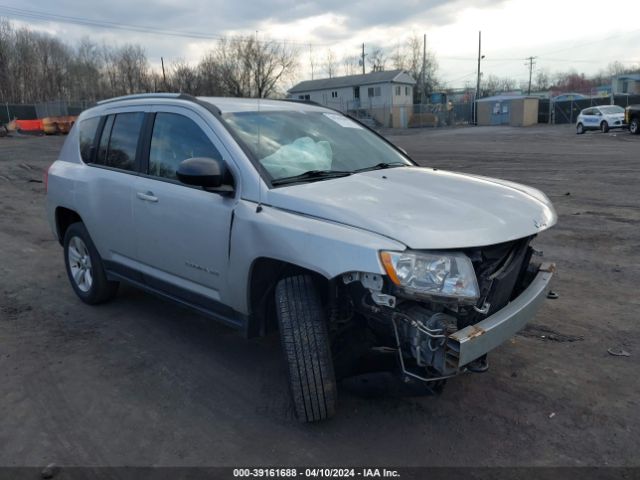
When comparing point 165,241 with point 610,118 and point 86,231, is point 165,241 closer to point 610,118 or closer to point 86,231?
point 86,231

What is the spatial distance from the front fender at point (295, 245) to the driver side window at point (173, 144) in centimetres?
67

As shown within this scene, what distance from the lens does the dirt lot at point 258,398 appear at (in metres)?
2.87

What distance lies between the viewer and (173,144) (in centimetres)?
393

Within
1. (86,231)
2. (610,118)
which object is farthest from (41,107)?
(86,231)

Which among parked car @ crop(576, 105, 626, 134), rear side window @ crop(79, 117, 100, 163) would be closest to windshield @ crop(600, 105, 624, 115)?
parked car @ crop(576, 105, 626, 134)

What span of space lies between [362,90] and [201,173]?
71.2 meters

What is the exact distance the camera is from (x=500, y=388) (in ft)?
11.3

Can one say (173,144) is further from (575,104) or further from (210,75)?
(210,75)

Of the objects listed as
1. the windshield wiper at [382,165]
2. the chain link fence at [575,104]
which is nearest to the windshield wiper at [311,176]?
the windshield wiper at [382,165]

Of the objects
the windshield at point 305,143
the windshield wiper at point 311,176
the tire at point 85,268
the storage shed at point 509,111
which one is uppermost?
the storage shed at point 509,111

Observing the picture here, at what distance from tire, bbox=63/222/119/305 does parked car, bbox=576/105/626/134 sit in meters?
31.0

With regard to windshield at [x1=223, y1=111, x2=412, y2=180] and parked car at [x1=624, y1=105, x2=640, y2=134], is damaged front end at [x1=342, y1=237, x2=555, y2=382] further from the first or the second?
parked car at [x1=624, y1=105, x2=640, y2=134]

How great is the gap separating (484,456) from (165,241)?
2549mm

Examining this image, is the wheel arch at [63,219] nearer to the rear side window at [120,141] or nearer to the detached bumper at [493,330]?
the rear side window at [120,141]
